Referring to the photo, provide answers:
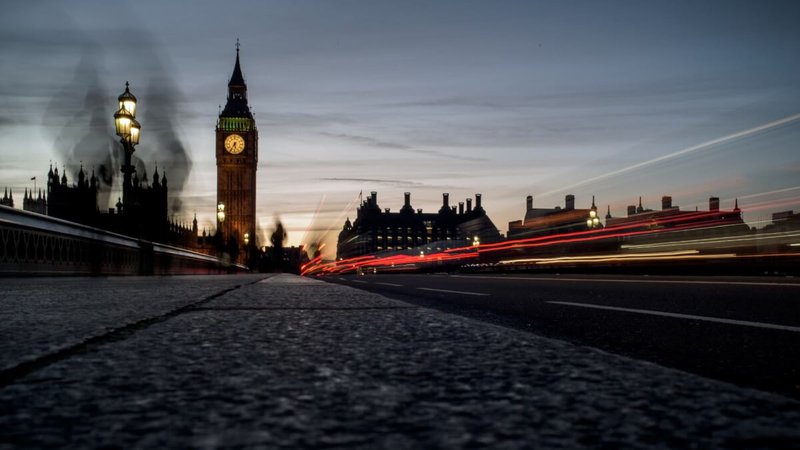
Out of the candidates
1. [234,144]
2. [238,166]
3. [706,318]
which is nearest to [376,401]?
[706,318]

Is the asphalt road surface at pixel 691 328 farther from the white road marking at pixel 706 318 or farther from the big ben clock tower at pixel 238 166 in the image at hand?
the big ben clock tower at pixel 238 166

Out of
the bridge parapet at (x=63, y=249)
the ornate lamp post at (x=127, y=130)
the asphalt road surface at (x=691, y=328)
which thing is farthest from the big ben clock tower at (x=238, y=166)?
the asphalt road surface at (x=691, y=328)

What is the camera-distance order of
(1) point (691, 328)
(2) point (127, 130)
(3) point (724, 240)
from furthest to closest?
(3) point (724, 240) → (2) point (127, 130) → (1) point (691, 328)

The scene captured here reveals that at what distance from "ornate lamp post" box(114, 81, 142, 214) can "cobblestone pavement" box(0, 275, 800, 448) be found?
18.1 meters

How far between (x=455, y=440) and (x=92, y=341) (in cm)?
138

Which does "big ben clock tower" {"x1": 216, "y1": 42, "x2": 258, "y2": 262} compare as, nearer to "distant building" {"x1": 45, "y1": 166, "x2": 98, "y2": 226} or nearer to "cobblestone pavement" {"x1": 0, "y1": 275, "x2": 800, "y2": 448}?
"distant building" {"x1": 45, "y1": 166, "x2": 98, "y2": 226}

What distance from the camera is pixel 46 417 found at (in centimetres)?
98

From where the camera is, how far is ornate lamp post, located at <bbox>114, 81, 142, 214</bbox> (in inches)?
738

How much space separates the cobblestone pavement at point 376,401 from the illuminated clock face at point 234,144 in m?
168

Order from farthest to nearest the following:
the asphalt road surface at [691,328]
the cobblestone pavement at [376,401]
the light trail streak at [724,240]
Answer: the light trail streak at [724,240]
the asphalt road surface at [691,328]
the cobblestone pavement at [376,401]

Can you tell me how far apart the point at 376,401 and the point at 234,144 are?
6677 inches

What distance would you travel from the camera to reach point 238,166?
163375 millimetres

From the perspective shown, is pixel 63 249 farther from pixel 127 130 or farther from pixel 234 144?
pixel 234 144

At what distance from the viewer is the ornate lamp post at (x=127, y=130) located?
738 inches
